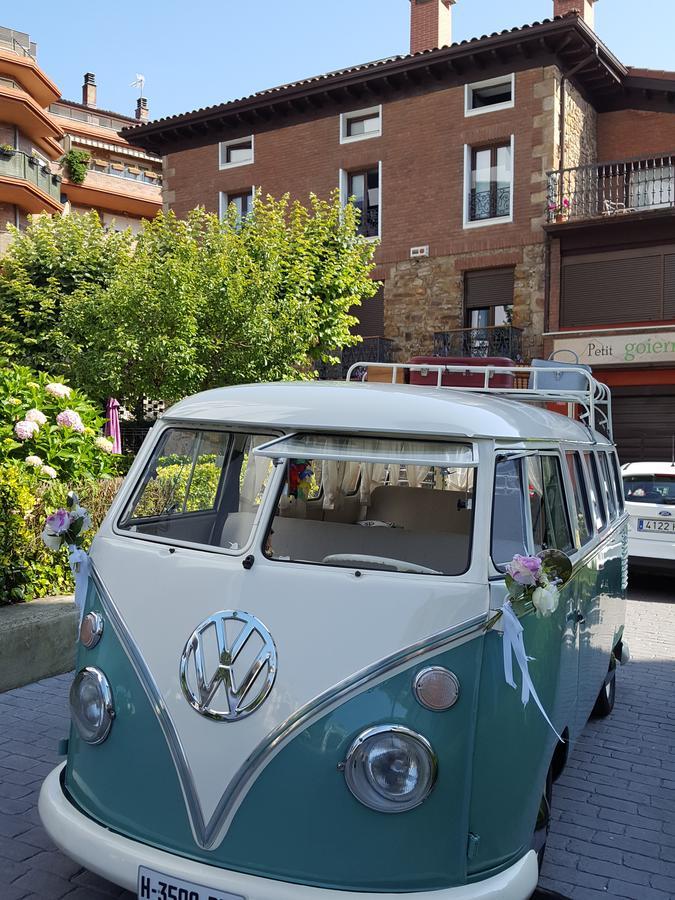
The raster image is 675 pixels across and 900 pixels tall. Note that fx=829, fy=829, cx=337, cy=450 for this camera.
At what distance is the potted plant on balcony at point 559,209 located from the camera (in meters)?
20.8

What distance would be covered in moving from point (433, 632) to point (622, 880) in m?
1.80

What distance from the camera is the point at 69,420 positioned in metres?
8.22

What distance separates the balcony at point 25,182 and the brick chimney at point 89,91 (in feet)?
72.9

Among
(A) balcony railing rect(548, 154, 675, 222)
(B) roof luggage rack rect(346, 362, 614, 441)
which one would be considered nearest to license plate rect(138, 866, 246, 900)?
(B) roof luggage rack rect(346, 362, 614, 441)

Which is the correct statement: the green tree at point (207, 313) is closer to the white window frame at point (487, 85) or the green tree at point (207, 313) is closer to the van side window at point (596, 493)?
the white window frame at point (487, 85)

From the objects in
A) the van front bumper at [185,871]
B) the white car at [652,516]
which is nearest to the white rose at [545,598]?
the van front bumper at [185,871]

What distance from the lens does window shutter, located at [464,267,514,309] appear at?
71.0 ft

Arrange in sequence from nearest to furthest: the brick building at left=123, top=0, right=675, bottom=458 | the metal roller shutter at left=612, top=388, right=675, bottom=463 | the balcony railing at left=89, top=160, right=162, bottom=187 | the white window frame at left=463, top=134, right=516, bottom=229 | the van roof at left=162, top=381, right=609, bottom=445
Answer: the van roof at left=162, top=381, right=609, bottom=445
the metal roller shutter at left=612, top=388, right=675, bottom=463
the brick building at left=123, top=0, right=675, bottom=458
the white window frame at left=463, top=134, right=516, bottom=229
the balcony railing at left=89, top=160, right=162, bottom=187

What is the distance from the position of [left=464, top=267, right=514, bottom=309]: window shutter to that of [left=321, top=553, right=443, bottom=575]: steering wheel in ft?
63.5

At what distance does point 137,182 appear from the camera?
41094 millimetres

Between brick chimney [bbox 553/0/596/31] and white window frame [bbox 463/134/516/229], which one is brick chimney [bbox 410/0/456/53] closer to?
brick chimney [bbox 553/0/596/31]

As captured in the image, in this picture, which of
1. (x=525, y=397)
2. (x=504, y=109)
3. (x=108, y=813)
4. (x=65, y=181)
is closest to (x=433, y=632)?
(x=108, y=813)

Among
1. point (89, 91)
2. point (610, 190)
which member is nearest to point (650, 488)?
point (610, 190)

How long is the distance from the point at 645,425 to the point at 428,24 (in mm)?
13684
